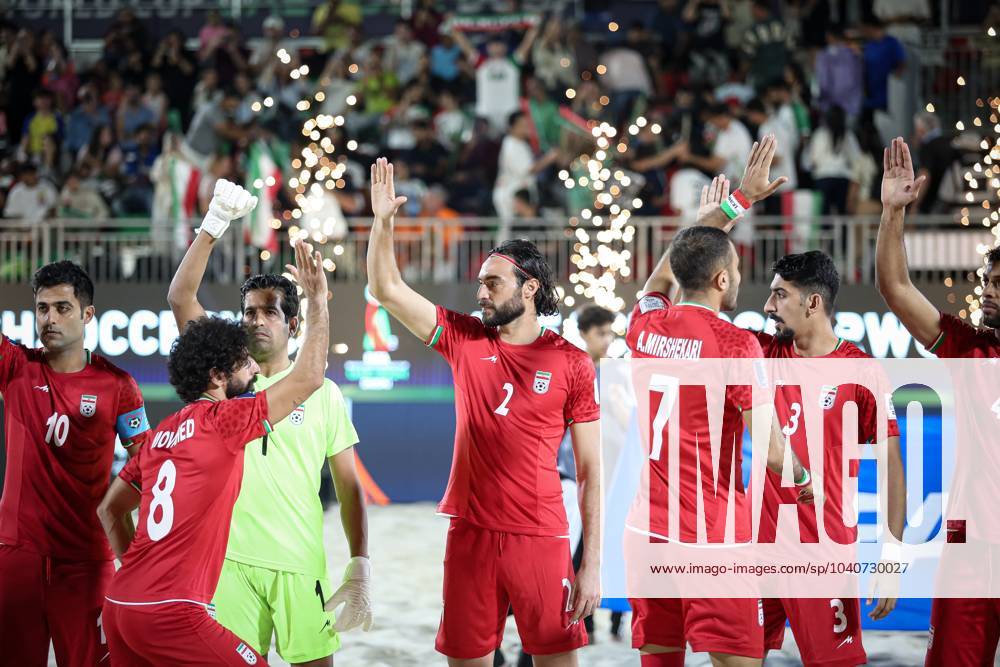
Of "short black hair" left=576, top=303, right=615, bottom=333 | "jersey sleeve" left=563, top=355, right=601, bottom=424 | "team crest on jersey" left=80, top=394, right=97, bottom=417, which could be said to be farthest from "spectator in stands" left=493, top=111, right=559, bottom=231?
"team crest on jersey" left=80, top=394, right=97, bottom=417

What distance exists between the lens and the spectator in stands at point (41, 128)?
15.5 metres

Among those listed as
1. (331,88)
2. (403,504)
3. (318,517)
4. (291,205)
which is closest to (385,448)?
(403,504)

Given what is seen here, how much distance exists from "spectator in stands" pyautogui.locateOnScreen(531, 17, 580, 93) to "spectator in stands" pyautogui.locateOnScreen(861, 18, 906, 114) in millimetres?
3796

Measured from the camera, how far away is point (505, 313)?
16.7 ft

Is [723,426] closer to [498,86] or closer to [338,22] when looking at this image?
[498,86]

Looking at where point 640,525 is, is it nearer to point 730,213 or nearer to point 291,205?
point 730,213

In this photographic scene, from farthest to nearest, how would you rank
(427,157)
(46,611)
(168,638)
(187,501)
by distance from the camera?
(427,157)
(46,611)
(187,501)
(168,638)

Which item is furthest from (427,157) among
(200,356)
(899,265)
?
(200,356)

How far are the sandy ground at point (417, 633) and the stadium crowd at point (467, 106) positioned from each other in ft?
16.5

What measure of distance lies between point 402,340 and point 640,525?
814 centimetres

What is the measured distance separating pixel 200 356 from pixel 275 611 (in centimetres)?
132

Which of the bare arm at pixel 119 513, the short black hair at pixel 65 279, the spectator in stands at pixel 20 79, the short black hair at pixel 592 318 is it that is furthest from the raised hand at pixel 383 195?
the spectator in stands at pixel 20 79

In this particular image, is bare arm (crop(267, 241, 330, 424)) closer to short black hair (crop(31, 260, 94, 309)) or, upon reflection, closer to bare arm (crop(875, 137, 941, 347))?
short black hair (crop(31, 260, 94, 309))

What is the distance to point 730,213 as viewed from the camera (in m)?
5.43
